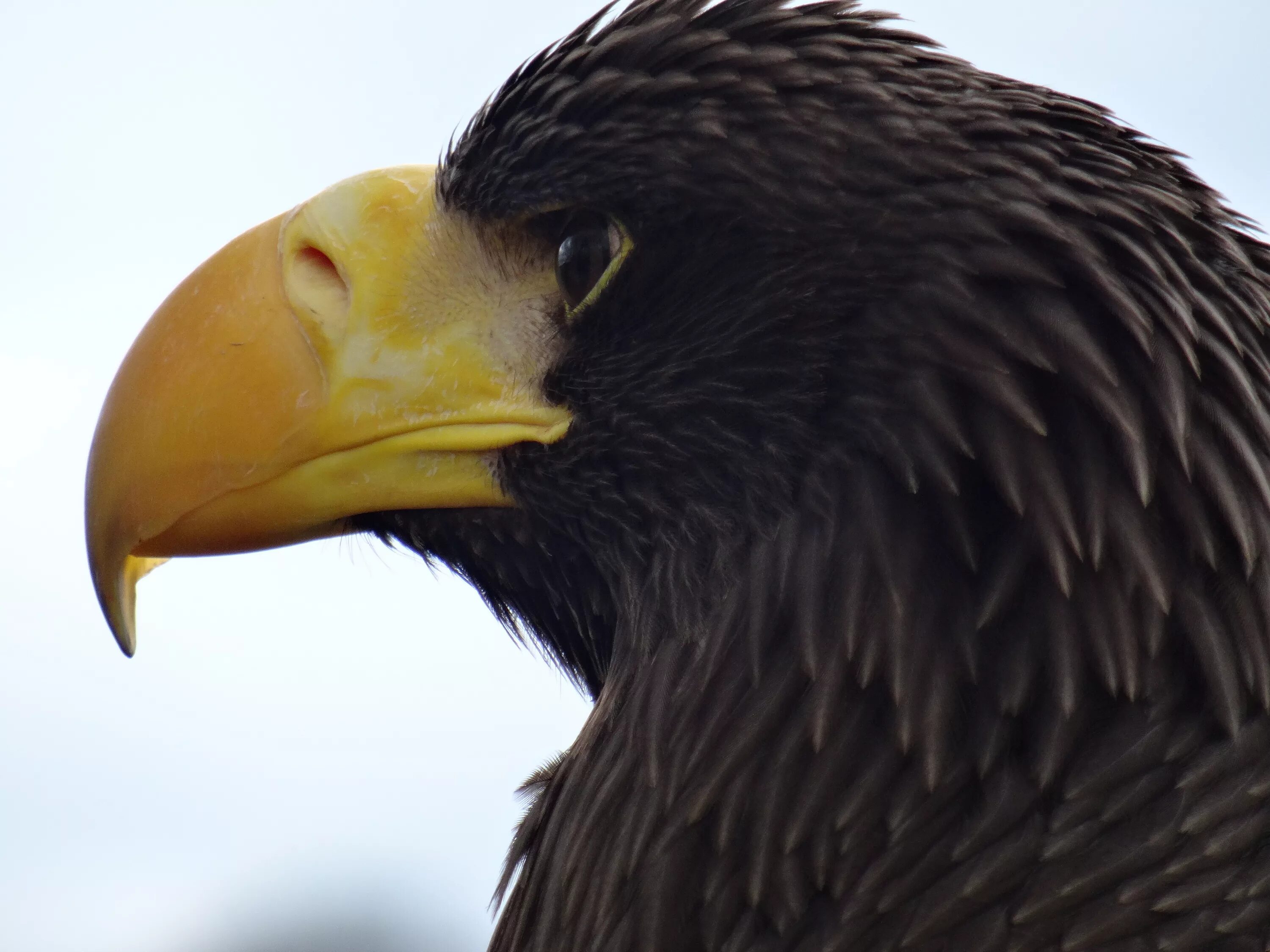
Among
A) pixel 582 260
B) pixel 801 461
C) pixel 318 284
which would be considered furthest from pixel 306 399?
pixel 801 461

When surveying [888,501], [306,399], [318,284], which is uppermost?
[318,284]

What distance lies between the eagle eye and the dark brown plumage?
0.08 feet

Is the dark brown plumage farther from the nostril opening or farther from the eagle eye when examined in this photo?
the nostril opening

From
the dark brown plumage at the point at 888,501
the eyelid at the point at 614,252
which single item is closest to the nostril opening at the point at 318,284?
the dark brown plumage at the point at 888,501

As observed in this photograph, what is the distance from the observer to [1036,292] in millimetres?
1580

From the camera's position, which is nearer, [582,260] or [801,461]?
[801,461]

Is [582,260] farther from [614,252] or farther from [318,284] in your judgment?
[318,284]

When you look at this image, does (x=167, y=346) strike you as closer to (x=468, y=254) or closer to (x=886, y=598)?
(x=468, y=254)

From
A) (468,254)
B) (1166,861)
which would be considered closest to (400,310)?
(468,254)

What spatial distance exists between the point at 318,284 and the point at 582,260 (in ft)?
1.09

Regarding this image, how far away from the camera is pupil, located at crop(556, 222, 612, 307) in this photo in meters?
1.76

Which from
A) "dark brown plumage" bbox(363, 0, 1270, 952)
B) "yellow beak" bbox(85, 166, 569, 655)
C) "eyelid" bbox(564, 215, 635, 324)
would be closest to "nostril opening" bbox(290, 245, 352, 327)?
"yellow beak" bbox(85, 166, 569, 655)

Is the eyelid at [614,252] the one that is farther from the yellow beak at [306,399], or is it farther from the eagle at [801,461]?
the yellow beak at [306,399]

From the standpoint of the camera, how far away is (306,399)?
1.75 metres
